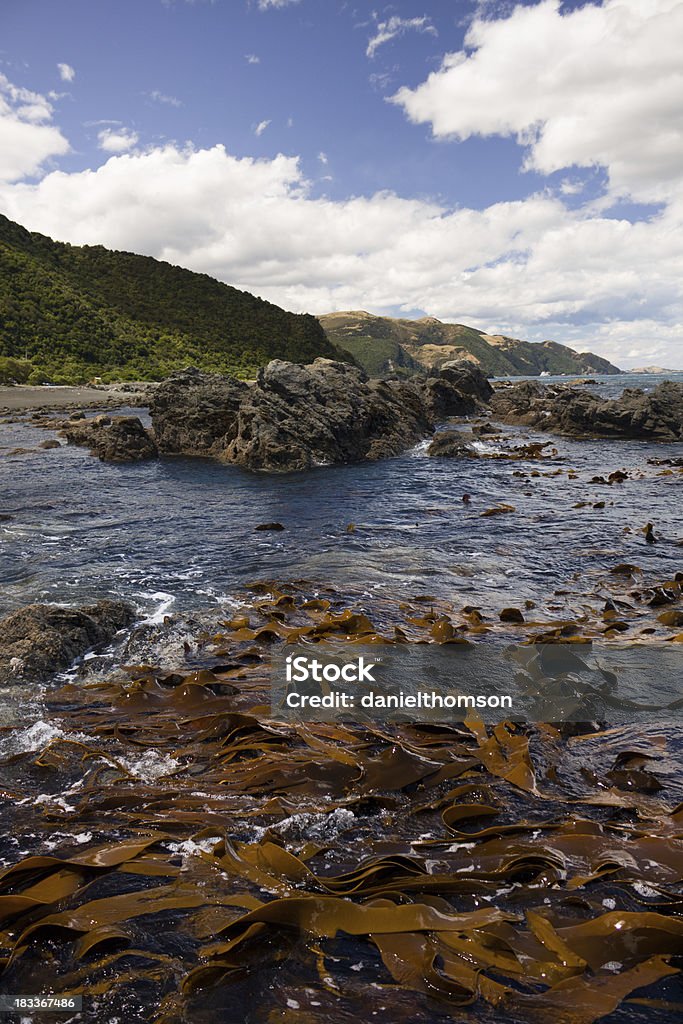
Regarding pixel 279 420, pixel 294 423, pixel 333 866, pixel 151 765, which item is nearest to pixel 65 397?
pixel 279 420

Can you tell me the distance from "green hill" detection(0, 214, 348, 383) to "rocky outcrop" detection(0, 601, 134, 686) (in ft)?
243

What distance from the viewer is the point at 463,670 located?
8.05 meters

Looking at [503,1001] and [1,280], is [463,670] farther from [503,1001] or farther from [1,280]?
[1,280]

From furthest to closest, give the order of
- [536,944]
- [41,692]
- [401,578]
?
[401,578], [41,692], [536,944]

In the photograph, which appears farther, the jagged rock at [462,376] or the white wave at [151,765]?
the jagged rock at [462,376]

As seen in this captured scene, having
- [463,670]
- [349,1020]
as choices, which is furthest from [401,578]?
[349,1020]

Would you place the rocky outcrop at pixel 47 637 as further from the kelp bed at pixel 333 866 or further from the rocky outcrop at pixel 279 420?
the rocky outcrop at pixel 279 420

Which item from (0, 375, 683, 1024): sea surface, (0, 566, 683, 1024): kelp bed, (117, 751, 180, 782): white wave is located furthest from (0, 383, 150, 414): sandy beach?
(0, 566, 683, 1024): kelp bed

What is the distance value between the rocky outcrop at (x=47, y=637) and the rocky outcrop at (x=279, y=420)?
55.5 ft

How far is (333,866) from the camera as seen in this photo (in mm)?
4441

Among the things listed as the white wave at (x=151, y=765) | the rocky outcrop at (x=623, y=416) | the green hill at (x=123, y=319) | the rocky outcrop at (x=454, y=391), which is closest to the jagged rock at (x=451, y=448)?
the rocky outcrop at (x=623, y=416)

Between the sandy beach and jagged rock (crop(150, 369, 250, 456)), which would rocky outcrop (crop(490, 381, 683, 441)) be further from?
the sandy beach

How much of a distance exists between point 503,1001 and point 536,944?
0.51m

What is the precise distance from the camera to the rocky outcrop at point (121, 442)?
2772 centimetres
